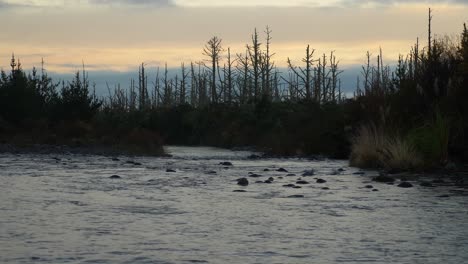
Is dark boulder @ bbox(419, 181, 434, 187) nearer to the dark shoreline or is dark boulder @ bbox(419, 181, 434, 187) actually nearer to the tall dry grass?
the tall dry grass

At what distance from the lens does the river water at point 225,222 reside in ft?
28.0

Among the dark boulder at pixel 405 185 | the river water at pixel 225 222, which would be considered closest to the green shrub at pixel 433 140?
the river water at pixel 225 222

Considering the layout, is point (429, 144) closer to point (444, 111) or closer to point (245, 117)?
point (444, 111)

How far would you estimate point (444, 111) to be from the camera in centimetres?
2312

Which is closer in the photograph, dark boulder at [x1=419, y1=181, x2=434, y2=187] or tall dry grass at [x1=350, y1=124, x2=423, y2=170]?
dark boulder at [x1=419, y1=181, x2=434, y2=187]

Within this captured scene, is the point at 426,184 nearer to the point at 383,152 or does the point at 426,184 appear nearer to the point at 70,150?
the point at 383,152

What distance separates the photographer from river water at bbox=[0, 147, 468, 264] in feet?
28.0

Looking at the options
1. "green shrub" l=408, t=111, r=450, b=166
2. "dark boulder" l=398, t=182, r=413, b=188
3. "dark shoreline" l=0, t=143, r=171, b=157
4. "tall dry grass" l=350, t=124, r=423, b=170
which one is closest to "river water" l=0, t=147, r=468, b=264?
"dark boulder" l=398, t=182, r=413, b=188

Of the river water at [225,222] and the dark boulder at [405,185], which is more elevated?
the dark boulder at [405,185]

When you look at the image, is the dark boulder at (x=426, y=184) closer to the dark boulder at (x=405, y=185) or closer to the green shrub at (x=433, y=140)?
the dark boulder at (x=405, y=185)

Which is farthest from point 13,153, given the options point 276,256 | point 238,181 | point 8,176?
point 276,256

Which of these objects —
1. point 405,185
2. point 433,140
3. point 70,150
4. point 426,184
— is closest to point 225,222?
point 405,185

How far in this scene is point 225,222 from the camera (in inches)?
444

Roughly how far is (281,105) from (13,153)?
30.3m
